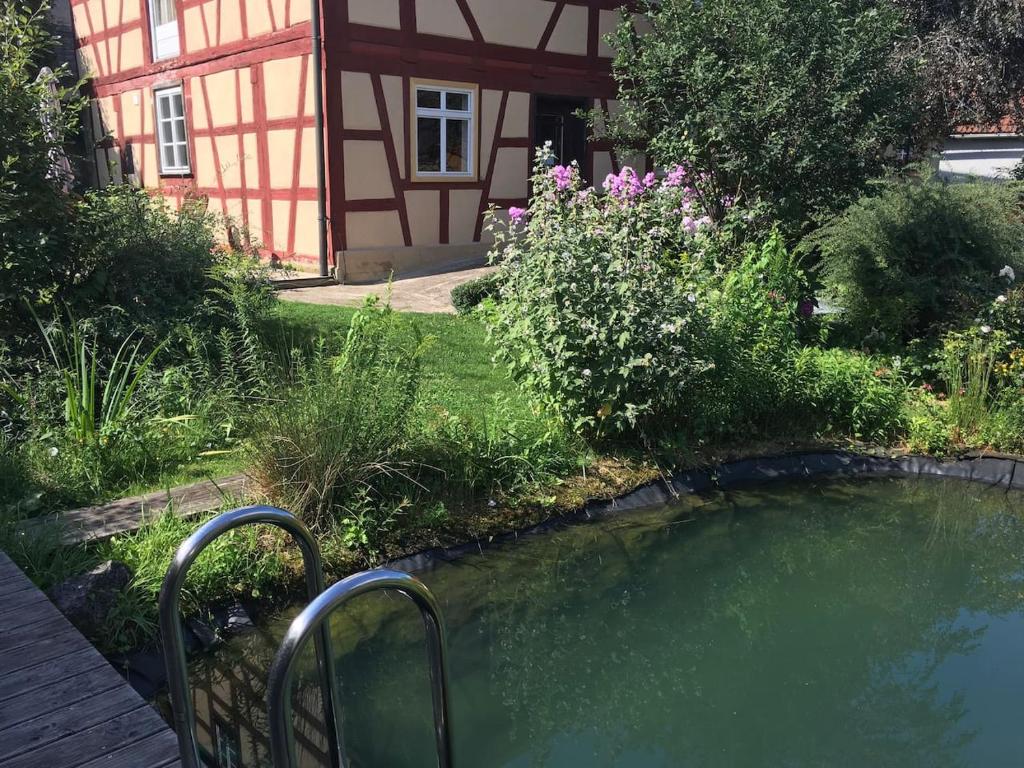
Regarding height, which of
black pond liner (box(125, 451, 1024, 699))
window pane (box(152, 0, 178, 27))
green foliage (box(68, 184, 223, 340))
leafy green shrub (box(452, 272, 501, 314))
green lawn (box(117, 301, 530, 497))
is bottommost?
black pond liner (box(125, 451, 1024, 699))

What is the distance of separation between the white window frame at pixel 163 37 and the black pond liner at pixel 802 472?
1139 centimetres

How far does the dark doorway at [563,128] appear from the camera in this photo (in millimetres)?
13117

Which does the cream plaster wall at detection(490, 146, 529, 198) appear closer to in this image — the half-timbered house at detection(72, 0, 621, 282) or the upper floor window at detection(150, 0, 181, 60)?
the half-timbered house at detection(72, 0, 621, 282)

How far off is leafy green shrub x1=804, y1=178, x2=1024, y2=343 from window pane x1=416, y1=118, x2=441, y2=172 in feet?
19.8

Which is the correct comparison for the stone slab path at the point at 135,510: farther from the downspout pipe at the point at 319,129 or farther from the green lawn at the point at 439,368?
the downspout pipe at the point at 319,129

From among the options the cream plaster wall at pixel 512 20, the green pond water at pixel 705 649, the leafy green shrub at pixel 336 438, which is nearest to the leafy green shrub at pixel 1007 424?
the green pond water at pixel 705 649

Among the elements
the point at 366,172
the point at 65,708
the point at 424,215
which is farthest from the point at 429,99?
the point at 65,708

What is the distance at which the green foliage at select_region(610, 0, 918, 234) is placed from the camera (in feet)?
24.2

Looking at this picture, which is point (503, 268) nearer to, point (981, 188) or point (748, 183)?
point (748, 183)

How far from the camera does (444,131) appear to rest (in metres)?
11.5

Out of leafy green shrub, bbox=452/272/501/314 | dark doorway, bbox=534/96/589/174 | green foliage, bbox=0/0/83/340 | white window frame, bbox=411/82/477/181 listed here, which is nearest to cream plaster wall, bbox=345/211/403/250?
white window frame, bbox=411/82/477/181

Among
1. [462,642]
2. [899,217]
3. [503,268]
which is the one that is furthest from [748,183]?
[462,642]

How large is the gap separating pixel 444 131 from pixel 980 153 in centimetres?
1195

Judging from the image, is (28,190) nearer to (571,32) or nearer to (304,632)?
(304,632)
